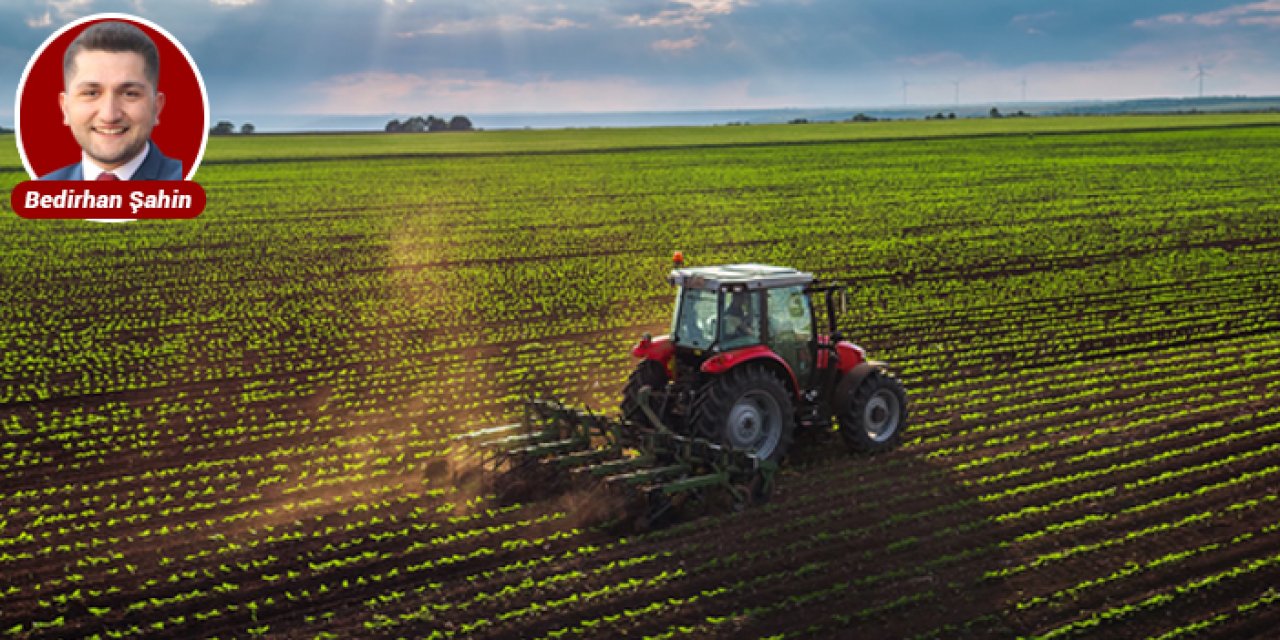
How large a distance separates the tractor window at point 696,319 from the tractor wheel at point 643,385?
1.34 feet

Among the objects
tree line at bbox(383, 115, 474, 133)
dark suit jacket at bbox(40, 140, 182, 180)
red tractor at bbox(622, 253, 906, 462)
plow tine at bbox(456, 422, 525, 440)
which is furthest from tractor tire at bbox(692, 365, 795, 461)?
tree line at bbox(383, 115, 474, 133)

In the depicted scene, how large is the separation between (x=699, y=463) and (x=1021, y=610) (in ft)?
11.0

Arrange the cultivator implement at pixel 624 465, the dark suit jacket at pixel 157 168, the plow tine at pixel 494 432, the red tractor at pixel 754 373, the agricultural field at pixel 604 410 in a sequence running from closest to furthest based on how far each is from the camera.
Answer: the agricultural field at pixel 604 410
the cultivator implement at pixel 624 465
the red tractor at pixel 754 373
the plow tine at pixel 494 432
the dark suit jacket at pixel 157 168

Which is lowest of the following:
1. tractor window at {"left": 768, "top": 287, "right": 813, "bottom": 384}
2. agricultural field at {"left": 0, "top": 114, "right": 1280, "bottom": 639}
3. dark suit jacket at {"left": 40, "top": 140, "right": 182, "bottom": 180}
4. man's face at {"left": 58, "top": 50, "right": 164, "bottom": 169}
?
agricultural field at {"left": 0, "top": 114, "right": 1280, "bottom": 639}

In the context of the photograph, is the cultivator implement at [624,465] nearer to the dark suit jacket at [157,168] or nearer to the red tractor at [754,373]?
the red tractor at [754,373]

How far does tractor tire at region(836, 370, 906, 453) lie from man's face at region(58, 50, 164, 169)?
26.9 feet

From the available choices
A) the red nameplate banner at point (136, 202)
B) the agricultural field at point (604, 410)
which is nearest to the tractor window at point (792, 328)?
the agricultural field at point (604, 410)

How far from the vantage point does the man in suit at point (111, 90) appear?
42.6 feet

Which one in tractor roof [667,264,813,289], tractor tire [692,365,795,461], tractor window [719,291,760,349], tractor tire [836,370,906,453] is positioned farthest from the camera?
tractor tire [836,370,906,453]

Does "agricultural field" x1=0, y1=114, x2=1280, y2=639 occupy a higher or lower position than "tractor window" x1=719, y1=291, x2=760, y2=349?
lower

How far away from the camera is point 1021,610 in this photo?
1012 centimetres

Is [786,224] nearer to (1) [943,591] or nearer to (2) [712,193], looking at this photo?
(2) [712,193]

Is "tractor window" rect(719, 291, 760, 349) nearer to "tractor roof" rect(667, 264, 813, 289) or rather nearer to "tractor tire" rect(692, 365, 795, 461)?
"tractor roof" rect(667, 264, 813, 289)

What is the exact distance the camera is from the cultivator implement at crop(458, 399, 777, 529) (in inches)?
465
